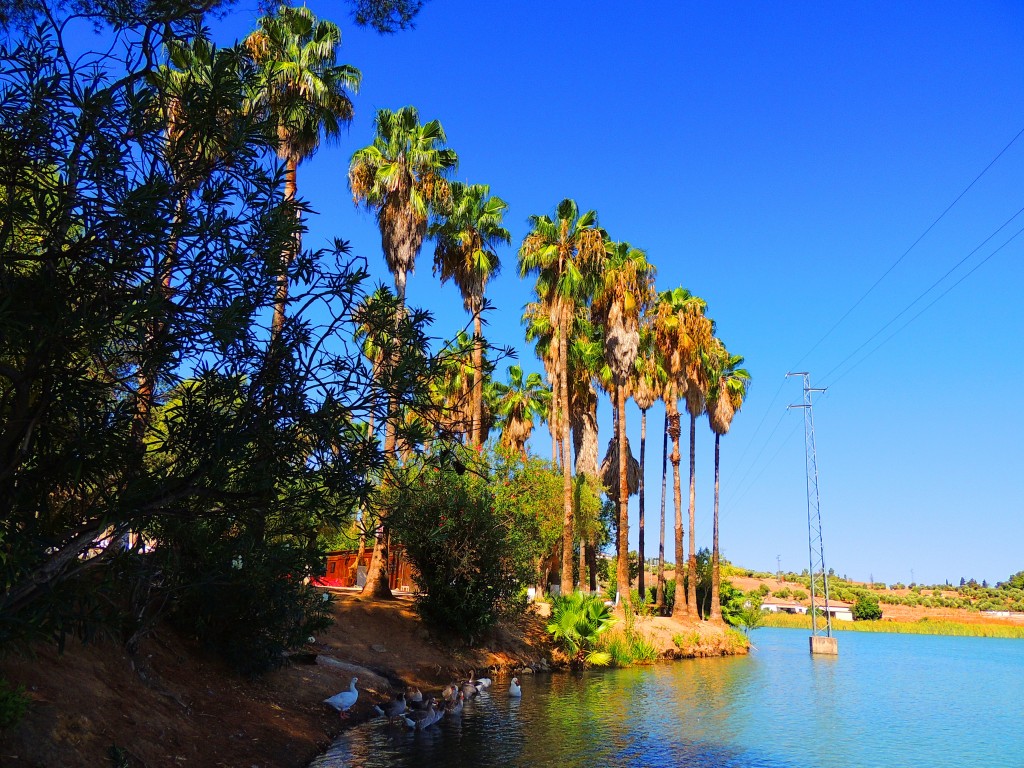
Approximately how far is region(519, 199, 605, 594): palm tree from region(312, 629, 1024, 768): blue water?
11198 millimetres

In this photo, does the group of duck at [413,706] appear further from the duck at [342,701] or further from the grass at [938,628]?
the grass at [938,628]

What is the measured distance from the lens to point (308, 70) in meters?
22.1

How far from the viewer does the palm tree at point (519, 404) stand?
2053 inches

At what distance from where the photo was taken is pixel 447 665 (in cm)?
2158

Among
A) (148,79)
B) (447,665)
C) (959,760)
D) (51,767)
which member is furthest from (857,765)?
(148,79)

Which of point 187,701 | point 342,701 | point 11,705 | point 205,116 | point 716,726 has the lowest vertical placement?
point 716,726

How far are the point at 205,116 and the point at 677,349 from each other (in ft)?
124

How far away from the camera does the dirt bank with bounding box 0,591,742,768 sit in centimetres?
790

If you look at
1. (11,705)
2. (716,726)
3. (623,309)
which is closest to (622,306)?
(623,309)

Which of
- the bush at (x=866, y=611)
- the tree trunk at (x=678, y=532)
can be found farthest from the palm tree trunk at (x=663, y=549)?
the bush at (x=866, y=611)

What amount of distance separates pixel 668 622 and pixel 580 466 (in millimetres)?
13590

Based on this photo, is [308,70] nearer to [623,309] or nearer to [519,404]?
[623,309]

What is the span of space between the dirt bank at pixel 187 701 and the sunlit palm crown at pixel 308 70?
44.9 ft

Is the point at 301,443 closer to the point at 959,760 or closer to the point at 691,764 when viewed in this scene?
the point at 691,764
